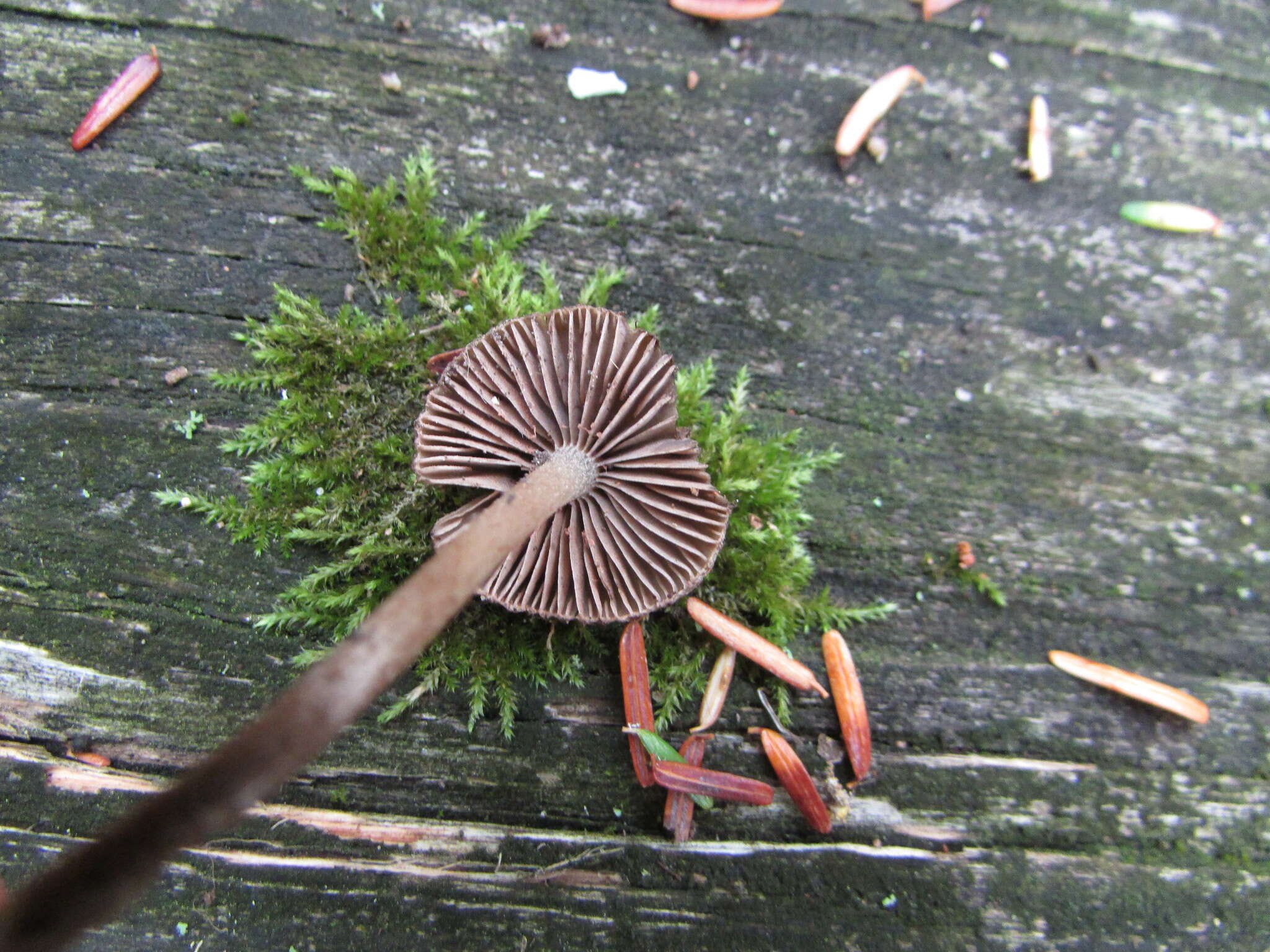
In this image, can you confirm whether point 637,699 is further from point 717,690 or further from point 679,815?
point 679,815

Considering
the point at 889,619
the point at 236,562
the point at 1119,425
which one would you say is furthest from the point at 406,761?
the point at 1119,425

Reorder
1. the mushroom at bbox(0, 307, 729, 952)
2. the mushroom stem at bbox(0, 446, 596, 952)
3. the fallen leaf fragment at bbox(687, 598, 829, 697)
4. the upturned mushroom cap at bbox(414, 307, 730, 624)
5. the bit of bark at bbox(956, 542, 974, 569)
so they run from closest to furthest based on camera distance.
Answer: the mushroom stem at bbox(0, 446, 596, 952)
the mushroom at bbox(0, 307, 729, 952)
the upturned mushroom cap at bbox(414, 307, 730, 624)
the fallen leaf fragment at bbox(687, 598, 829, 697)
the bit of bark at bbox(956, 542, 974, 569)

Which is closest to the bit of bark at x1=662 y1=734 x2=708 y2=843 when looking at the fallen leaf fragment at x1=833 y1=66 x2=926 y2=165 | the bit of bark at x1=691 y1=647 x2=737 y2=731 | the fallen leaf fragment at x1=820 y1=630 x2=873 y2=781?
the bit of bark at x1=691 y1=647 x2=737 y2=731

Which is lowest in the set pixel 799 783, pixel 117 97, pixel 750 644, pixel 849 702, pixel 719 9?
pixel 799 783

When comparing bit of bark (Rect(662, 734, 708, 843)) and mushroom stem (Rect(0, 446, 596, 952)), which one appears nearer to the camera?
mushroom stem (Rect(0, 446, 596, 952))

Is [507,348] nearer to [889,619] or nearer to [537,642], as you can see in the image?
[537,642]

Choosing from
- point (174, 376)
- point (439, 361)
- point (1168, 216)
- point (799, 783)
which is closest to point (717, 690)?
point (799, 783)

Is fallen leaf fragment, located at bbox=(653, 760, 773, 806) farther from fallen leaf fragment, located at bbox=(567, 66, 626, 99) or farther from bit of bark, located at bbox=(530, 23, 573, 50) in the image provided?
bit of bark, located at bbox=(530, 23, 573, 50)
